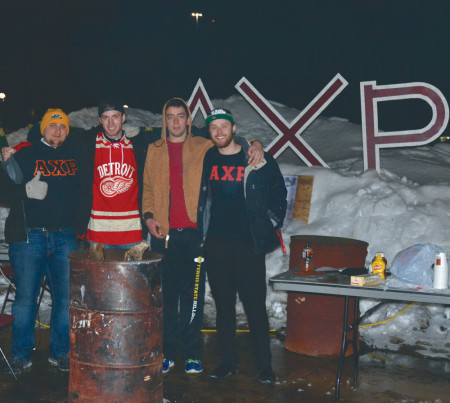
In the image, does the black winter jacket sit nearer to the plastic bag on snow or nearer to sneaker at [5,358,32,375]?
the plastic bag on snow

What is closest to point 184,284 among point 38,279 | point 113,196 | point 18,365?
point 113,196

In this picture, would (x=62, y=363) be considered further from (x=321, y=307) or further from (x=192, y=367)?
(x=321, y=307)

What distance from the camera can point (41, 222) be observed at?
5.69 meters

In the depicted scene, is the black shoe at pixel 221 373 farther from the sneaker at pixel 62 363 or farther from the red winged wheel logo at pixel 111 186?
the red winged wheel logo at pixel 111 186

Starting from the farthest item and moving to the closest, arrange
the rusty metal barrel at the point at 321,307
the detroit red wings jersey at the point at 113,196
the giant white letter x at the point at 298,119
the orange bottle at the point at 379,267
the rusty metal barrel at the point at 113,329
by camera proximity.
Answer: the giant white letter x at the point at 298,119 → the rusty metal barrel at the point at 321,307 → the detroit red wings jersey at the point at 113,196 → the orange bottle at the point at 379,267 → the rusty metal barrel at the point at 113,329

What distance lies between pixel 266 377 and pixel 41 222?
2500mm

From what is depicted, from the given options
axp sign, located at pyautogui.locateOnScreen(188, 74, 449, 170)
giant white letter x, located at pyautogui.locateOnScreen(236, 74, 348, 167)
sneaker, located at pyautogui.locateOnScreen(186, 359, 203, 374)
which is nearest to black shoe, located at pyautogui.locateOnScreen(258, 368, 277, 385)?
sneaker, located at pyautogui.locateOnScreen(186, 359, 203, 374)

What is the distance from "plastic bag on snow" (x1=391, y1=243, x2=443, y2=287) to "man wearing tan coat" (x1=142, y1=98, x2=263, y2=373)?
1.78m

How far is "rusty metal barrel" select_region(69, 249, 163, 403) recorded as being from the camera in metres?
4.37

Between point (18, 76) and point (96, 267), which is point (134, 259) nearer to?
point (96, 267)

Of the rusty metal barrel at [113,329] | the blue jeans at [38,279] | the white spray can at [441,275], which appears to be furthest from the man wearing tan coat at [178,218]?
the white spray can at [441,275]

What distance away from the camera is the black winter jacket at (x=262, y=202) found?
5.41 metres

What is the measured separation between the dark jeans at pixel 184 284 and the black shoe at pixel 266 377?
653 millimetres

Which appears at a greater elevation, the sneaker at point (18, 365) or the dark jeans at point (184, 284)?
the dark jeans at point (184, 284)
